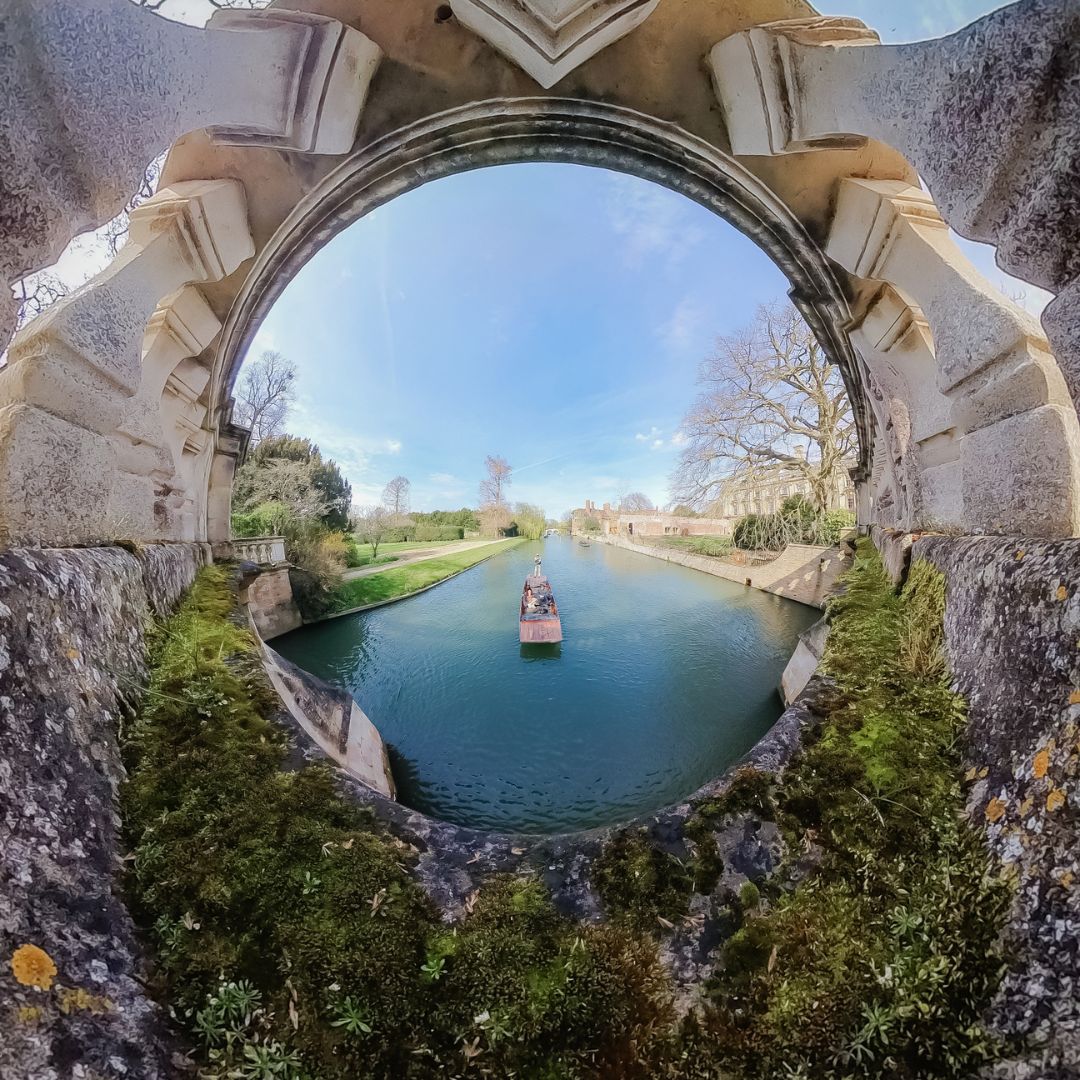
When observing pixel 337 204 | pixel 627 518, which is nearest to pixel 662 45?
pixel 337 204

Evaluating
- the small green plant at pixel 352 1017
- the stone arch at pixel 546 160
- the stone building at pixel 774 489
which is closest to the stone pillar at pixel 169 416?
the stone arch at pixel 546 160

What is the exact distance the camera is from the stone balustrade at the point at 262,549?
9.74 m

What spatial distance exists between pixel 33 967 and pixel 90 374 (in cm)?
225

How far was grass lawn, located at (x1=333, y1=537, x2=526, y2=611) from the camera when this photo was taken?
1369 cm

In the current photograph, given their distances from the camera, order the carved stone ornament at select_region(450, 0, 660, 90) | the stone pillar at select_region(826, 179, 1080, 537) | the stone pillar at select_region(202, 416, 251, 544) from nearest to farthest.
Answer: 1. the stone pillar at select_region(826, 179, 1080, 537)
2. the carved stone ornament at select_region(450, 0, 660, 90)
3. the stone pillar at select_region(202, 416, 251, 544)

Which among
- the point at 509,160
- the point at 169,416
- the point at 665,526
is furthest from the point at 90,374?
the point at 665,526

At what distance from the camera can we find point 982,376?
1.85m

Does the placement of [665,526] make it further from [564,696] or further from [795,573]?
[564,696]

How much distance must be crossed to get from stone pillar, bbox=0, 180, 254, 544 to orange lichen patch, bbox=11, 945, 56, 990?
59.7 inches

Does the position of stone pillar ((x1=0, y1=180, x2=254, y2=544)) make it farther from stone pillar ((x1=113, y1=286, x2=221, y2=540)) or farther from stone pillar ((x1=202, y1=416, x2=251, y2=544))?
stone pillar ((x1=202, y1=416, x2=251, y2=544))

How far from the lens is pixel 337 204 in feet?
10.3

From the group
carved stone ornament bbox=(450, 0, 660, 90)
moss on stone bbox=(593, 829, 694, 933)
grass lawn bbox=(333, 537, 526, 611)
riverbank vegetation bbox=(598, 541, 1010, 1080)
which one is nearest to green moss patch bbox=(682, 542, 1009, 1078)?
riverbank vegetation bbox=(598, 541, 1010, 1080)

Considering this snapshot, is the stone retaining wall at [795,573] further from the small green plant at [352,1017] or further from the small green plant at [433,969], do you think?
the small green plant at [352,1017]

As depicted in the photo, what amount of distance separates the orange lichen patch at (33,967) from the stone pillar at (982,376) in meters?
3.10
